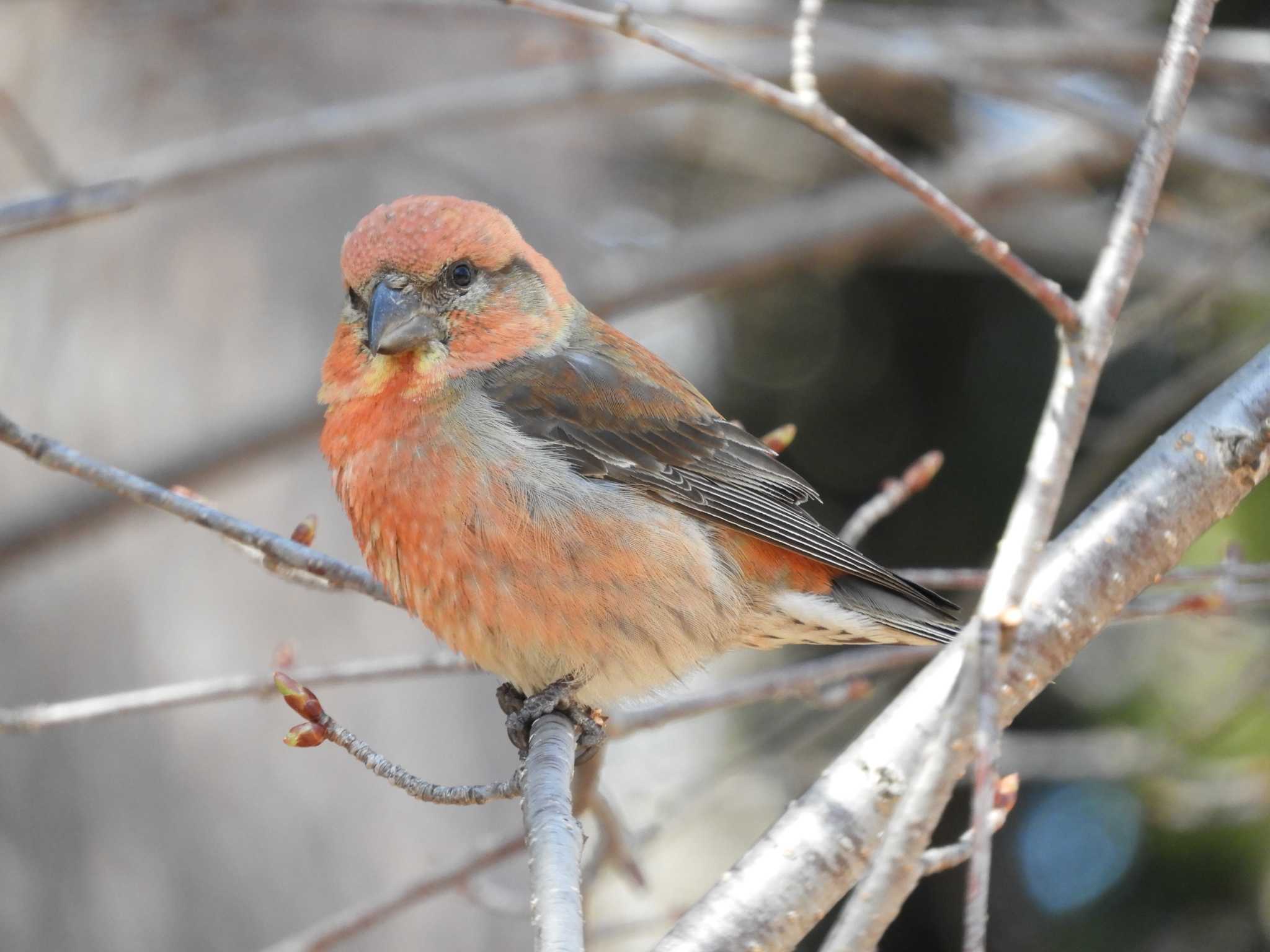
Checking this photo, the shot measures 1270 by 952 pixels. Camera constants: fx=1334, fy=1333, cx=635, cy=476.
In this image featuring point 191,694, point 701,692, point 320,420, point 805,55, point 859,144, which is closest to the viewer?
point 859,144

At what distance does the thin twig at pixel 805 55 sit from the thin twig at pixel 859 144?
1.1 inches

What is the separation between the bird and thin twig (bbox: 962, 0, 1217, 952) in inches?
50.6

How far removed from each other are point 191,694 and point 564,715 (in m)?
0.84

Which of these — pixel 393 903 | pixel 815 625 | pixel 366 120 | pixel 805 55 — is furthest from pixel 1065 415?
pixel 366 120

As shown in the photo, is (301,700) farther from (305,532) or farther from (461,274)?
(461,274)

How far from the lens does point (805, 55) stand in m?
2.64

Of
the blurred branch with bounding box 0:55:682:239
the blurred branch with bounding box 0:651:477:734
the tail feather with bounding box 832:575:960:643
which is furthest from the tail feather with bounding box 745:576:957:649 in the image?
the blurred branch with bounding box 0:55:682:239

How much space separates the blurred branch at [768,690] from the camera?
10.8 feet

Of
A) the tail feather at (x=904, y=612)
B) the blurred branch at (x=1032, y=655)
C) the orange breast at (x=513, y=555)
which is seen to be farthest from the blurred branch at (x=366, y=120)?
the blurred branch at (x=1032, y=655)

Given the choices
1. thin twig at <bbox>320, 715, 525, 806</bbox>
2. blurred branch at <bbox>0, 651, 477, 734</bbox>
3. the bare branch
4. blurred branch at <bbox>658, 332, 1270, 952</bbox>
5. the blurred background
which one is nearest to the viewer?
the bare branch

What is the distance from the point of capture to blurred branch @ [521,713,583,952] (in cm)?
183

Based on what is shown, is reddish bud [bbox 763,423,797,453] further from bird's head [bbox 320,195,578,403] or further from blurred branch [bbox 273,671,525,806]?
blurred branch [bbox 273,671,525,806]

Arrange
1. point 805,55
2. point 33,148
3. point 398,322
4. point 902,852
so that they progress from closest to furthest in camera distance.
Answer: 1. point 902,852
2. point 805,55
3. point 398,322
4. point 33,148

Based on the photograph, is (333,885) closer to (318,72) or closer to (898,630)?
(898,630)
